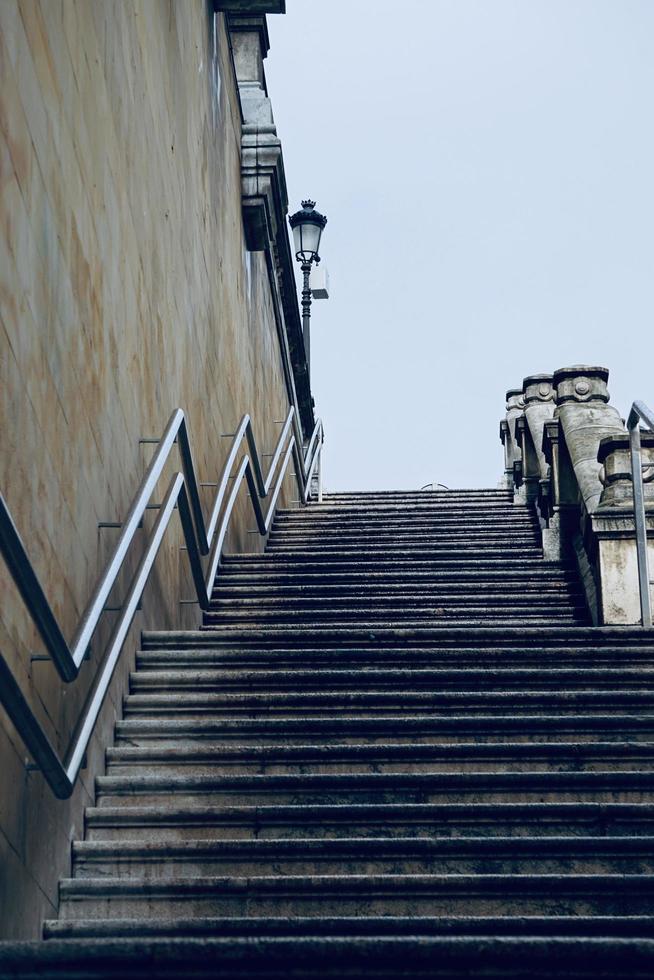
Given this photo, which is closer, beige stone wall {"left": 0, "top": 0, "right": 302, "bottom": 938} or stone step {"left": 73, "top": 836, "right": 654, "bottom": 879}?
beige stone wall {"left": 0, "top": 0, "right": 302, "bottom": 938}

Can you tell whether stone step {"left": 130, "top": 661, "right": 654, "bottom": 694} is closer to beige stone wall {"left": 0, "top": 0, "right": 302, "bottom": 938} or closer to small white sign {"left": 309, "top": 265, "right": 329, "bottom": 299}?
beige stone wall {"left": 0, "top": 0, "right": 302, "bottom": 938}

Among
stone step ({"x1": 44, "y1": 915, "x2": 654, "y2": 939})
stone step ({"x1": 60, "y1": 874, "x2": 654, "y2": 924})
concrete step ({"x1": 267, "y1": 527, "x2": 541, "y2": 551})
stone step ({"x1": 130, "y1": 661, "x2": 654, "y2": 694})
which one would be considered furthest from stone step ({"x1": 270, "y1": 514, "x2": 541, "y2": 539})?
stone step ({"x1": 44, "y1": 915, "x2": 654, "y2": 939})

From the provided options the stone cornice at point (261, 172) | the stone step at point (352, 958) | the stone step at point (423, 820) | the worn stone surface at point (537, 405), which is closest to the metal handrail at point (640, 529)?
the stone step at point (423, 820)

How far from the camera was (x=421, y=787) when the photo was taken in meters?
5.64

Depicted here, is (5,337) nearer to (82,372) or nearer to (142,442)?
(82,372)

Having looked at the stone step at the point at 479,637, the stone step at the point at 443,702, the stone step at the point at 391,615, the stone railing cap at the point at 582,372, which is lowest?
the stone step at the point at 443,702

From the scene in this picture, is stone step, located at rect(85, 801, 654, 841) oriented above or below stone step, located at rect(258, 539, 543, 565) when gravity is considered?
below

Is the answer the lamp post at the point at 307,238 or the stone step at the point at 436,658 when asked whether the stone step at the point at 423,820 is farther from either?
the lamp post at the point at 307,238

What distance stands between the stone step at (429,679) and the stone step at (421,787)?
916 mm

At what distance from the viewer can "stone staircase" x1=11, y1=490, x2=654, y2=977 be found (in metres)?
3.83

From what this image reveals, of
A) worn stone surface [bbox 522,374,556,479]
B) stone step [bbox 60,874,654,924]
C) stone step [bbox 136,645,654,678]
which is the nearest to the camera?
stone step [bbox 60,874,654,924]

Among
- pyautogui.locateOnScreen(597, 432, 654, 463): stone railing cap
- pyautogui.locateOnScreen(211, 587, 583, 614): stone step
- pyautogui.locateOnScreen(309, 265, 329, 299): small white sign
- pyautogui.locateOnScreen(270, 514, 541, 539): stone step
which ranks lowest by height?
pyautogui.locateOnScreen(211, 587, 583, 614): stone step

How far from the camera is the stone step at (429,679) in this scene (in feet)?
21.6

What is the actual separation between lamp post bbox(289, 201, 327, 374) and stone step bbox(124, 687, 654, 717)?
40.7ft
